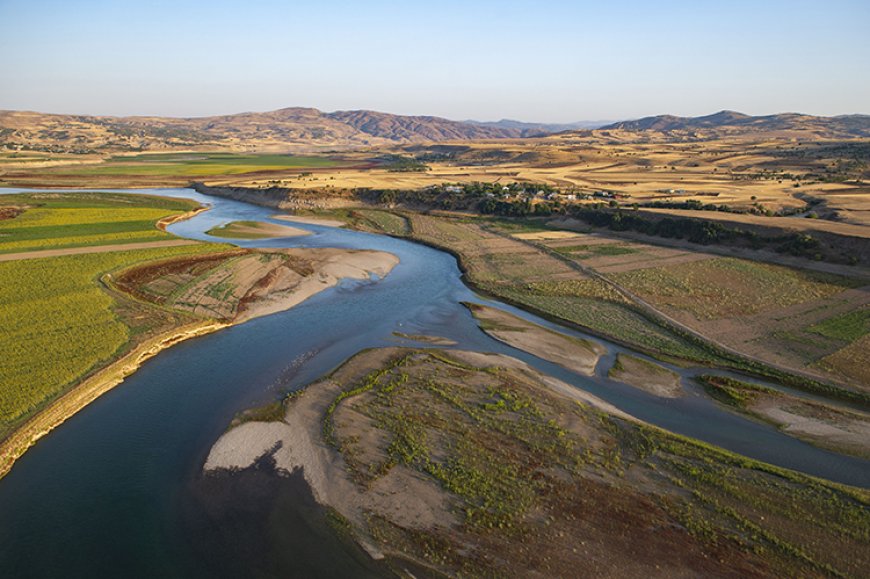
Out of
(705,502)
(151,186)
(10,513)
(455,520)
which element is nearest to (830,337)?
(705,502)

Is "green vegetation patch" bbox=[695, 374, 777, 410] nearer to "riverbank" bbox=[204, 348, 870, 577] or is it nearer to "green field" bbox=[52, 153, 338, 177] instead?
"riverbank" bbox=[204, 348, 870, 577]

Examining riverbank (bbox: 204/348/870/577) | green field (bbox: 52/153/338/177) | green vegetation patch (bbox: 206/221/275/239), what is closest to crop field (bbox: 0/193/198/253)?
green vegetation patch (bbox: 206/221/275/239)

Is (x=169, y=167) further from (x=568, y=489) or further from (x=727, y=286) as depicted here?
(x=568, y=489)

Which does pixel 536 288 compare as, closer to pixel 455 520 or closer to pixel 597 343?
pixel 597 343

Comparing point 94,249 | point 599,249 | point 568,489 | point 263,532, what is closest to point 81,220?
point 94,249

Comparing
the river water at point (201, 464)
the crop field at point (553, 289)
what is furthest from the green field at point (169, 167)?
the river water at point (201, 464)

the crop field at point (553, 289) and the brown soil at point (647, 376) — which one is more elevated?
the crop field at point (553, 289)

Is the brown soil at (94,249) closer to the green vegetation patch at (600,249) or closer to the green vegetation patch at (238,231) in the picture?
the green vegetation patch at (238,231)
